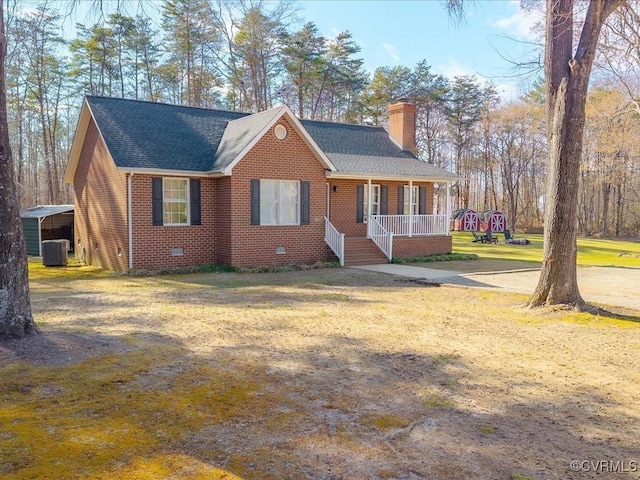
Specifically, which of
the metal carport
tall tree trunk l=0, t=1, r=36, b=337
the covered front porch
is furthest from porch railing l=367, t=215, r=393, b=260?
tall tree trunk l=0, t=1, r=36, b=337

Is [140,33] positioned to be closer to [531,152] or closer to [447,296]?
[447,296]

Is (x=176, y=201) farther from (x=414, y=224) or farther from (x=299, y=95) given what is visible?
(x=299, y=95)

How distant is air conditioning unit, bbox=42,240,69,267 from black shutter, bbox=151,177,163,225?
428 centimetres

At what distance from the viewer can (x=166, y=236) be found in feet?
48.3

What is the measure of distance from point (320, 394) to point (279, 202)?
37.7 ft

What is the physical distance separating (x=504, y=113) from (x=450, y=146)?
24.3ft

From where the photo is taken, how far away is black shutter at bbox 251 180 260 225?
49.5 feet

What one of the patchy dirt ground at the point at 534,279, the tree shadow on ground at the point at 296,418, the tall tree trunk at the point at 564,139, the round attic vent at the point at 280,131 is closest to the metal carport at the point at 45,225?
the round attic vent at the point at 280,131

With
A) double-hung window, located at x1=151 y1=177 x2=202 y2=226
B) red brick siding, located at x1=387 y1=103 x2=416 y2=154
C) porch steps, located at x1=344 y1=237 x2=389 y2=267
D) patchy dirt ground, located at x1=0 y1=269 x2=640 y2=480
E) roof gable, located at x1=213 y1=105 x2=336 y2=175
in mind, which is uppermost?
red brick siding, located at x1=387 y1=103 x2=416 y2=154

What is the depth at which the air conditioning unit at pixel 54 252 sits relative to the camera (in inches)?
642

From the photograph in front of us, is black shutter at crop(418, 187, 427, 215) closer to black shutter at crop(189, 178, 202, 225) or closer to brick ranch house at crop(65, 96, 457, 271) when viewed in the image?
brick ranch house at crop(65, 96, 457, 271)

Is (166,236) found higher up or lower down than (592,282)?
higher up

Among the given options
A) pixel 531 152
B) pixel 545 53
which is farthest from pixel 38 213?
pixel 531 152

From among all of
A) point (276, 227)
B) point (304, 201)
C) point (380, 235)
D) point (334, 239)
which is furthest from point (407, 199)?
point (276, 227)
